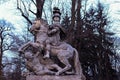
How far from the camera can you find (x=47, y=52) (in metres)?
11.9

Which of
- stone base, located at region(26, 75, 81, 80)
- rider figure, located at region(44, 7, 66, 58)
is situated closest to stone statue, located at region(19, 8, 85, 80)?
rider figure, located at region(44, 7, 66, 58)

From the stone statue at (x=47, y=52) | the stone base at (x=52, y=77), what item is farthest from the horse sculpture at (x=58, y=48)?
the stone base at (x=52, y=77)

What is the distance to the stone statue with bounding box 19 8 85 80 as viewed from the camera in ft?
38.6

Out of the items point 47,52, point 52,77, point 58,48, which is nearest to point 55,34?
point 58,48

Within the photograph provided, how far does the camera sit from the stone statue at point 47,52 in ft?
38.6

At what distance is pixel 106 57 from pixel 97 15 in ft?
12.9

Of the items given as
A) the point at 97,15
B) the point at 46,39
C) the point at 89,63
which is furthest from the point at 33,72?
the point at 97,15

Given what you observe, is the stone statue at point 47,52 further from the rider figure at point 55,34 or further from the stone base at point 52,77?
the stone base at point 52,77

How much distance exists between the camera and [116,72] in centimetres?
3828

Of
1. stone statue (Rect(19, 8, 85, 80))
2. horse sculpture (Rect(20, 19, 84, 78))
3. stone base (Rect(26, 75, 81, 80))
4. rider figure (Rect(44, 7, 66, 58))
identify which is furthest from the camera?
rider figure (Rect(44, 7, 66, 58))

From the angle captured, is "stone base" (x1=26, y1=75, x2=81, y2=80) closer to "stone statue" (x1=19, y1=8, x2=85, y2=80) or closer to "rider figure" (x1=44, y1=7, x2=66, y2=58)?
"stone statue" (x1=19, y1=8, x2=85, y2=80)

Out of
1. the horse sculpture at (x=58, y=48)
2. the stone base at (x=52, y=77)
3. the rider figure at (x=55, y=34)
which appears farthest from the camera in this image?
the rider figure at (x=55, y=34)

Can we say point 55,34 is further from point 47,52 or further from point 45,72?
point 45,72

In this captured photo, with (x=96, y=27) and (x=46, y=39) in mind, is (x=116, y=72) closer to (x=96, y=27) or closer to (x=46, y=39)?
(x=96, y=27)
